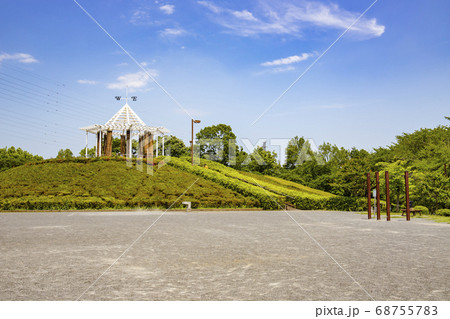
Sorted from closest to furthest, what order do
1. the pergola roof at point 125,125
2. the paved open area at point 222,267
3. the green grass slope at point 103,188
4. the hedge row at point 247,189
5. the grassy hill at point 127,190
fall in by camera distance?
the paved open area at point 222,267 → the green grass slope at point 103,188 → the grassy hill at point 127,190 → the hedge row at point 247,189 → the pergola roof at point 125,125

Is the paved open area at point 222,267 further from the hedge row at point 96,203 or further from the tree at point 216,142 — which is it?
the tree at point 216,142

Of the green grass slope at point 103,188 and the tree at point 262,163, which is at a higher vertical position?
the tree at point 262,163

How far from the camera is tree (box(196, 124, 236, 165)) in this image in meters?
60.4

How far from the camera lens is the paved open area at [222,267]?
525 cm

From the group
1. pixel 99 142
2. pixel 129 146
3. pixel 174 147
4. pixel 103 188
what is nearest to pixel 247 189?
pixel 103 188

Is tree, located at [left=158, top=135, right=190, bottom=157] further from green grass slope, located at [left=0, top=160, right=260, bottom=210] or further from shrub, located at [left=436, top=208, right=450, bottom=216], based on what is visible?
shrub, located at [left=436, top=208, right=450, bottom=216]

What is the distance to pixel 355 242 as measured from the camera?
1063 centimetres

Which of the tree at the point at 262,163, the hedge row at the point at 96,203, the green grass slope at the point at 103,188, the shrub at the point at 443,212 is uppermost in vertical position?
the tree at the point at 262,163

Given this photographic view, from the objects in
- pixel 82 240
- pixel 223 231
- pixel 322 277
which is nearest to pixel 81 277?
pixel 322 277

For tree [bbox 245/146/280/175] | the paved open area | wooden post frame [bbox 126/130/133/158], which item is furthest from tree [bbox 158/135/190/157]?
the paved open area

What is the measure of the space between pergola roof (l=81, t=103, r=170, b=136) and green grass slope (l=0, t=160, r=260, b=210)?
198 inches

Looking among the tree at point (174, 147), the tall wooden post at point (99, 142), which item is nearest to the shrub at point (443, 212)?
the tall wooden post at point (99, 142)

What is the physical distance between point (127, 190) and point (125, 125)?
11.3 m

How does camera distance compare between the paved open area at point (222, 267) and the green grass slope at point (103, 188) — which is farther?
the green grass slope at point (103, 188)
